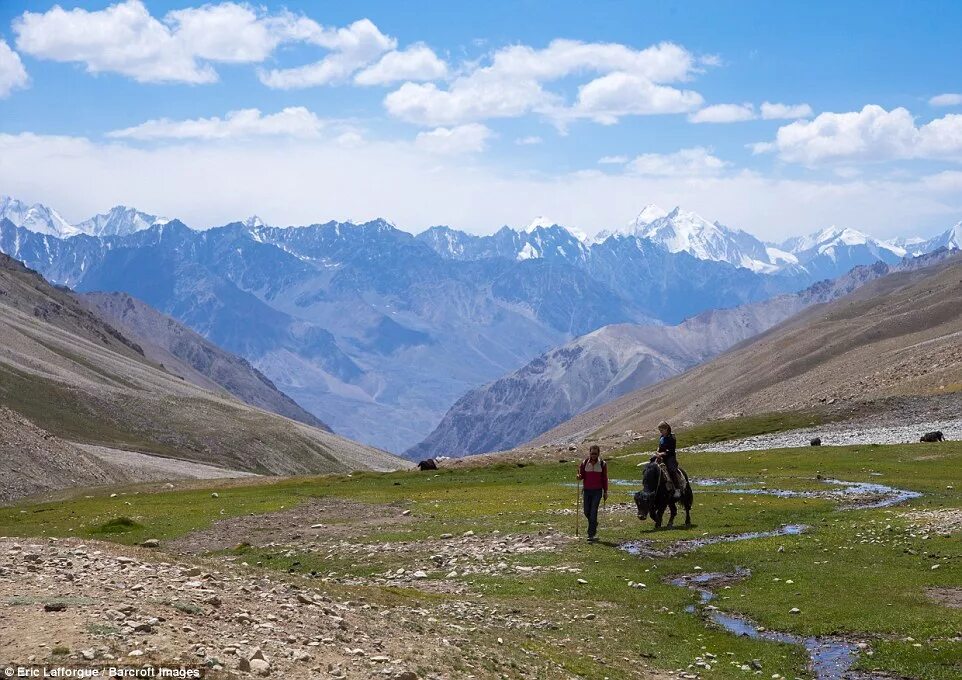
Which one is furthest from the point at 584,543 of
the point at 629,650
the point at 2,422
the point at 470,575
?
the point at 2,422

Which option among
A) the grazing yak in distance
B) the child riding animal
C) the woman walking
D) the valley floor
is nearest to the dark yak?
the child riding animal

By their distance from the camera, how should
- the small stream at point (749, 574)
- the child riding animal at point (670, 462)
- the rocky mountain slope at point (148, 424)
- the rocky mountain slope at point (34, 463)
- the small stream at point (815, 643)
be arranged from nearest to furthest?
1. the small stream at point (815, 643)
2. the small stream at point (749, 574)
3. the child riding animal at point (670, 462)
4. the rocky mountain slope at point (34, 463)
5. the rocky mountain slope at point (148, 424)

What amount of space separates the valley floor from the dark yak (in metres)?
0.99

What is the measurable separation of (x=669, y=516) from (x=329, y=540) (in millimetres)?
13631

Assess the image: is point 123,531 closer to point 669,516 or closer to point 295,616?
point 669,516

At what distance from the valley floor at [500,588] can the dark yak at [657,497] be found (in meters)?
0.99

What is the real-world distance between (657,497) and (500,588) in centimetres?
1177

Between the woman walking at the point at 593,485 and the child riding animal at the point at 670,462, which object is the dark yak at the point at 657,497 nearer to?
the child riding animal at the point at 670,462

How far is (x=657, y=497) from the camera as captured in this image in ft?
125

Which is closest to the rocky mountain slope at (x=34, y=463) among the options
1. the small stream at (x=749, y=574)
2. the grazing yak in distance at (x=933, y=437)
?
the small stream at (x=749, y=574)

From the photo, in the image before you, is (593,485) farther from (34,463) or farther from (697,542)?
(34,463)

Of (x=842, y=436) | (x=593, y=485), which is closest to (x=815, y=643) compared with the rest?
(x=593, y=485)

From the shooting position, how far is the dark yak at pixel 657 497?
38.2 metres

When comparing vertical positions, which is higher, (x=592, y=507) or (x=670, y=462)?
(x=670, y=462)
